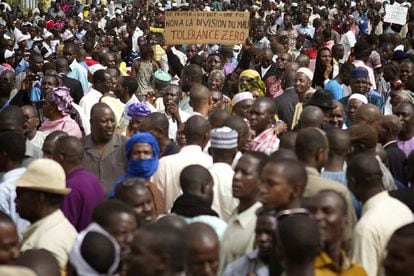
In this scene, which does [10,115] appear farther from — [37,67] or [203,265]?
[37,67]

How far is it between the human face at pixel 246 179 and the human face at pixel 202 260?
3.57 ft

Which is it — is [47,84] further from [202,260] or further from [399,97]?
[202,260]

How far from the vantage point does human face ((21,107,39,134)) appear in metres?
8.12

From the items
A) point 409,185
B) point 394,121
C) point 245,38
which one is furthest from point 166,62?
point 409,185

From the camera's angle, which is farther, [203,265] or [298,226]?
[203,265]

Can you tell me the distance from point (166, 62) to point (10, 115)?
6840mm

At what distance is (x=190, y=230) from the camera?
4.82 meters

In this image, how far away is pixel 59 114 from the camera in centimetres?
874

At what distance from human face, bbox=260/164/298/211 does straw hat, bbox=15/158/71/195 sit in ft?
3.84

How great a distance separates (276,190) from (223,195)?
1482 millimetres

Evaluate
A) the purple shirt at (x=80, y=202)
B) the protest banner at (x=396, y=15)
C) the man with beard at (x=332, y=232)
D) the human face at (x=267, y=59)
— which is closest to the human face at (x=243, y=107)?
the purple shirt at (x=80, y=202)

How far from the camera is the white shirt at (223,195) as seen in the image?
6.59 meters

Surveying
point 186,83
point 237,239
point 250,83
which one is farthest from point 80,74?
point 237,239

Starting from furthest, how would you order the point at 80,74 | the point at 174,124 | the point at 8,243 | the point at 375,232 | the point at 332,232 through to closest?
the point at 80,74, the point at 174,124, the point at 375,232, the point at 332,232, the point at 8,243
